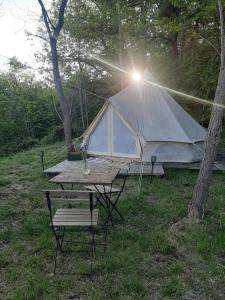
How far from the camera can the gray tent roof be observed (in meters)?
7.35

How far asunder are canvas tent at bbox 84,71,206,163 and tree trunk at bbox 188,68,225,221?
301 cm

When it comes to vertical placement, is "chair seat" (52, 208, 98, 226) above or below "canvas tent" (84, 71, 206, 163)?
below

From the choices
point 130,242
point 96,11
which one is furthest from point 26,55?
point 130,242

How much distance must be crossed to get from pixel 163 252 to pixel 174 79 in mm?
8472

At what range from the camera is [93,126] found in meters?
8.27

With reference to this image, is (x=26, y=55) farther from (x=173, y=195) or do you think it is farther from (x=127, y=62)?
(x=173, y=195)

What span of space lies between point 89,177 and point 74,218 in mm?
776

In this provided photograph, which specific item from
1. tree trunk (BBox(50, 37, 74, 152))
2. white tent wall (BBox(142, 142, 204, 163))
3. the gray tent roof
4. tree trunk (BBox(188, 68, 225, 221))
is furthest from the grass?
tree trunk (BBox(50, 37, 74, 152))

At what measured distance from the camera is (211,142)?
412 cm

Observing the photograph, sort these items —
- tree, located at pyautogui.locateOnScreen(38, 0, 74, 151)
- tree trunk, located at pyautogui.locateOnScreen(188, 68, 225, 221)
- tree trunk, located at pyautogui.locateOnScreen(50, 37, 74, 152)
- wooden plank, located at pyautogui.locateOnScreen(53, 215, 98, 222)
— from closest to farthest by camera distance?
wooden plank, located at pyautogui.locateOnScreen(53, 215, 98, 222)
tree trunk, located at pyautogui.locateOnScreen(188, 68, 225, 221)
tree, located at pyautogui.locateOnScreen(38, 0, 74, 151)
tree trunk, located at pyautogui.locateOnScreen(50, 37, 74, 152)

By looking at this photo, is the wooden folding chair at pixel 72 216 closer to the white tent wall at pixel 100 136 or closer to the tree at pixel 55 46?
the white tent wall at pixel 100 136

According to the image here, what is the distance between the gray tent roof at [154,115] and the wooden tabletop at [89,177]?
3030 millimetres

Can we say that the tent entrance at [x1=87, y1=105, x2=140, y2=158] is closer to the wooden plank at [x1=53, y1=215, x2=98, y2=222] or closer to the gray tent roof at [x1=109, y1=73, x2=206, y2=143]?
the gray tent roof at [x1=109, y1=73, x2=206, y2=143]

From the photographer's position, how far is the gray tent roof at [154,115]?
7.35 m
